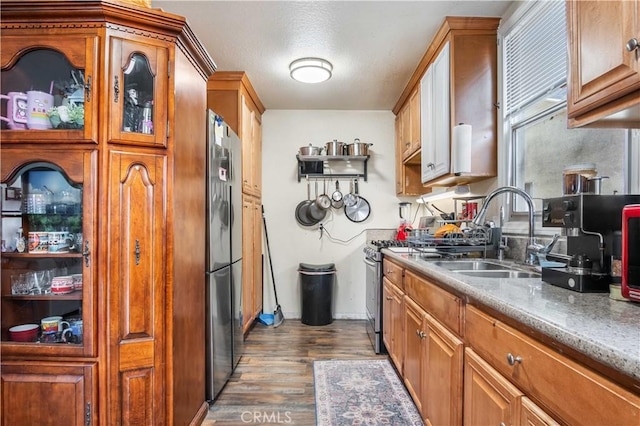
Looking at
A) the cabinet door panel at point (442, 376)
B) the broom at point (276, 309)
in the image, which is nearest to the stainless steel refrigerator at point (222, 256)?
the broom at point (276, 309)

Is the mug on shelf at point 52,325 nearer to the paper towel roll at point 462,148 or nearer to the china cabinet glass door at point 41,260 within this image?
the china cabinet glass door at point 41,260

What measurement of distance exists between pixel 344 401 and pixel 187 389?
3.23ft

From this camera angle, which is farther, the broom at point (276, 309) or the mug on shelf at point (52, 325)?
the broom at point (276, 309)

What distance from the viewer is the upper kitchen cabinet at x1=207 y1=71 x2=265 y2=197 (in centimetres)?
313

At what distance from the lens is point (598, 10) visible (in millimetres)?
1010

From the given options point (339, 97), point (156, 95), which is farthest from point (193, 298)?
point (339, 97)

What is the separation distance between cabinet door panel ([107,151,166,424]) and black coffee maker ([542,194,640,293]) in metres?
1.65

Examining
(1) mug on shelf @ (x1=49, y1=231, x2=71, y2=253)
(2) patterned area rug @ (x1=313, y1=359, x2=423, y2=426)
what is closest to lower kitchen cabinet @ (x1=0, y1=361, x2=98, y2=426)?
(1) mug on shelf @ (x1=49, y1=231, x2=71, y2=253)

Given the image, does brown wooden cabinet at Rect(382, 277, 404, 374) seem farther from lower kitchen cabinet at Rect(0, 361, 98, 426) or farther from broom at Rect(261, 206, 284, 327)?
lower kitchen cabinet at Rect(0, 361, 98, 426)

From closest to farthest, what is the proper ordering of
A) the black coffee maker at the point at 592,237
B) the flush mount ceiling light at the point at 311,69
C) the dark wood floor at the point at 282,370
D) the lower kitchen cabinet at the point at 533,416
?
the lower kitchen cabinet at the point at 533,416 < the black coffee maker at the point at 592,237 < the dark wood floor at the point at 282,370 < the flush mount ceiling light at the point at 311,69

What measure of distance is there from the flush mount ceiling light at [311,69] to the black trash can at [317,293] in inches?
77.1

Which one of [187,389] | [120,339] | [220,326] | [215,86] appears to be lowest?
[187,389]

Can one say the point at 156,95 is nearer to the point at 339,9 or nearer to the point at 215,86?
the point at 339,9

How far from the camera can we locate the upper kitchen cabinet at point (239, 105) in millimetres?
3133
